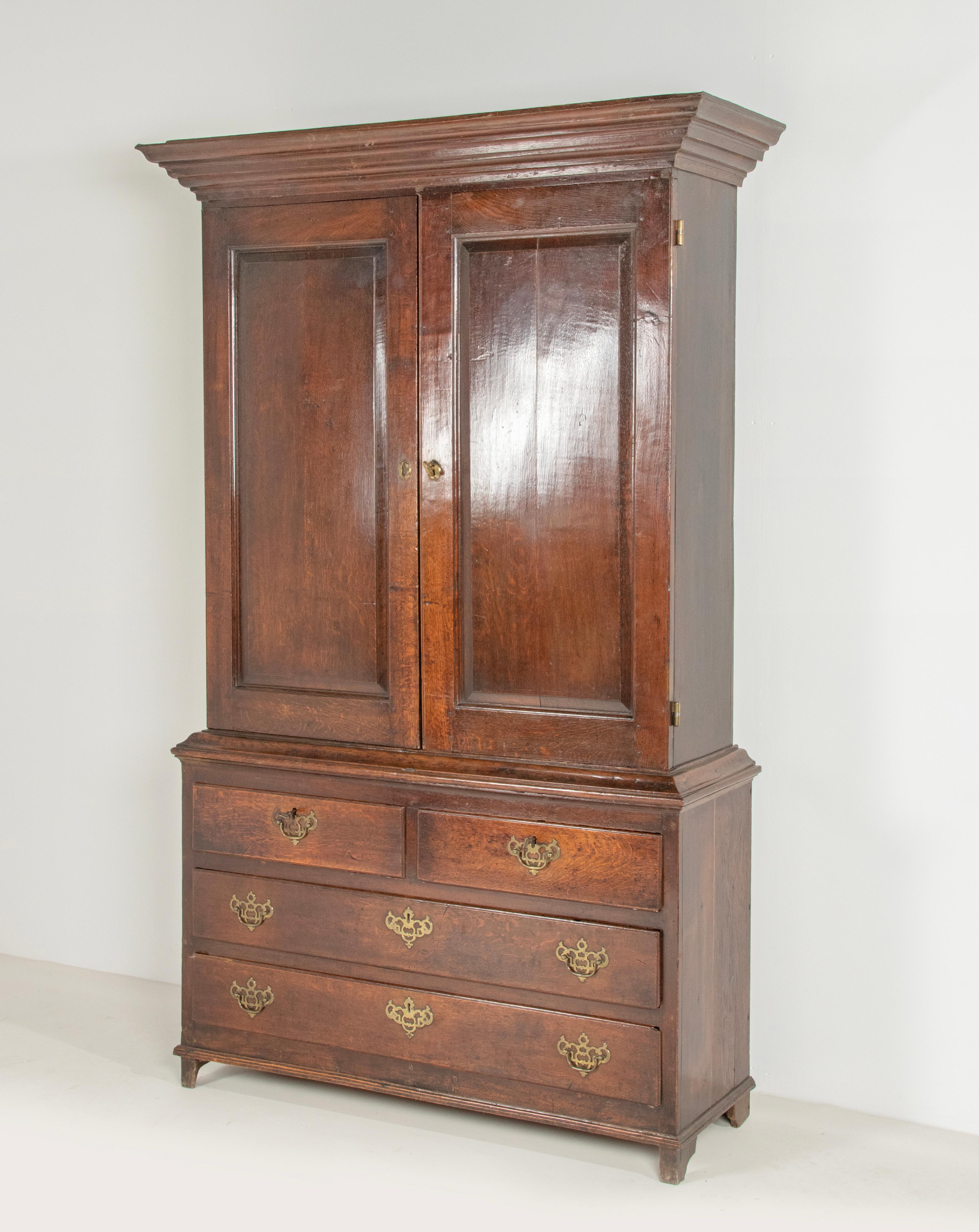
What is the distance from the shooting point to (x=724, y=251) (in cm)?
266

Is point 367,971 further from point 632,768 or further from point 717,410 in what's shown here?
point 717,410

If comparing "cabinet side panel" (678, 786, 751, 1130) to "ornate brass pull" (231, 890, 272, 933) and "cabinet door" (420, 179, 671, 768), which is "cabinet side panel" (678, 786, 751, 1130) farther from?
"ornate brass pull" (231, 890, 272, 933)

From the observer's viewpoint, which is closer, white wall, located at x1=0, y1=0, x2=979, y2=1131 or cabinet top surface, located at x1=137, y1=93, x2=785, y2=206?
cabinet top surface, located at x1=137, y1=93, x2=785, y2=206

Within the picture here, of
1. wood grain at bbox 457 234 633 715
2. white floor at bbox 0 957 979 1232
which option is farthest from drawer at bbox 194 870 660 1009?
wood grain at bbox 457 234 633 715

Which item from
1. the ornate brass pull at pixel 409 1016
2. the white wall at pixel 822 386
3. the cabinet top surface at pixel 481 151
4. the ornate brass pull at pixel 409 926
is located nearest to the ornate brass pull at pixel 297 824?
the ornate brass pull at pixel 409 926

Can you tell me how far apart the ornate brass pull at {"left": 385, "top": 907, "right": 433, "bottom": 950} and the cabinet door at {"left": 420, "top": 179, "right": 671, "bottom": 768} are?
349 mm

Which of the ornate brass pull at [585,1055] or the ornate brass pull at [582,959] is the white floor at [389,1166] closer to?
the ornate brass pull at [585,1055]

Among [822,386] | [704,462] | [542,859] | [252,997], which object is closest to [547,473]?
[704,462]

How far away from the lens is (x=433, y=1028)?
2.67 meters

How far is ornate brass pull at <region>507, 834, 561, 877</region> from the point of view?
2539 mm

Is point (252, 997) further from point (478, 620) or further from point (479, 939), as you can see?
point (478, 620)

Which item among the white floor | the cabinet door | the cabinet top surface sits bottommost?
the white floor

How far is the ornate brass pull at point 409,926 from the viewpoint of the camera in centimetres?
267

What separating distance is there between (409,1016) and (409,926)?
18 cm
